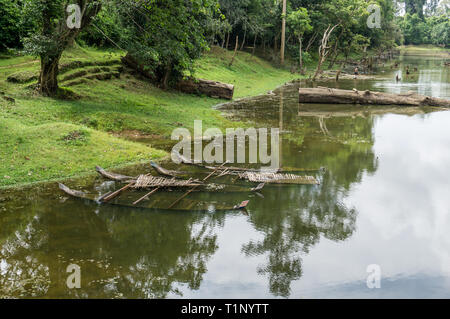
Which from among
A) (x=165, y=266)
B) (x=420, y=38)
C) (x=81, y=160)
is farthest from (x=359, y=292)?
(x=420, y=38)

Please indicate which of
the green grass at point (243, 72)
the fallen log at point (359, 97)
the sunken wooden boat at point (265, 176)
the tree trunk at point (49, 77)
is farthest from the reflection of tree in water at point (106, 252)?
the green grass at point (243, 72)

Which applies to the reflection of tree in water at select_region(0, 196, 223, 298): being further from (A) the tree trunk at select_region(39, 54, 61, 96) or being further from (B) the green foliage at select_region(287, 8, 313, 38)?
(B) the green foliage at select_region(287, 8, 313, 38)

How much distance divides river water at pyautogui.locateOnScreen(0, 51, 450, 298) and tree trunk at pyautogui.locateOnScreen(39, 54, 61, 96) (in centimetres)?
670

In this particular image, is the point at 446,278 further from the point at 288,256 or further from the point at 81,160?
the point at 81,160

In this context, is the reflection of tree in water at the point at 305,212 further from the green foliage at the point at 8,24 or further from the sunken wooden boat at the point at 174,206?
the green foliage at the point at 8,24

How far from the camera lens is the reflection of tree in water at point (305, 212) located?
239 inches

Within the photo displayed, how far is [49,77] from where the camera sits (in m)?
14.3

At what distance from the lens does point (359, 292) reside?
5.32 metres

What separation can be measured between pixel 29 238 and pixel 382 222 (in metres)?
6.20

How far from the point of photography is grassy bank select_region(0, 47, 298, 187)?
9.50m

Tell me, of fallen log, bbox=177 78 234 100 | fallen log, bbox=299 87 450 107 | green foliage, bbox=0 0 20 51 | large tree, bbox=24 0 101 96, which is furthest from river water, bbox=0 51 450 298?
green foliage, bbox=0 0 20 51

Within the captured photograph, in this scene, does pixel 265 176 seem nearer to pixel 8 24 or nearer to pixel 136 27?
pixel 136 27

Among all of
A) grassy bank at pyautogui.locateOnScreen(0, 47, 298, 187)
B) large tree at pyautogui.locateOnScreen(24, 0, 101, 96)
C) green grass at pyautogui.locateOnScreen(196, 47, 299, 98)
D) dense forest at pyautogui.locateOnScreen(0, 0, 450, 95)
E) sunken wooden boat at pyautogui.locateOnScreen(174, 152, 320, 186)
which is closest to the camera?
sunken wooden boat at pyautogui.locateOnScreen(174, 152, 320, 186)

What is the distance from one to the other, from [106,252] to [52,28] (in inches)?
439
